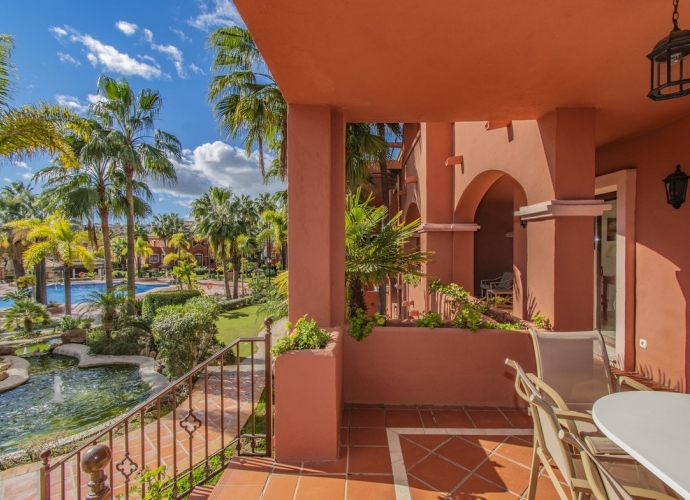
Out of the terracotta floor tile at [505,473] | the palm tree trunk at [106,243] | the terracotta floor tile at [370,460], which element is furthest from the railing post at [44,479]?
the palm tree trunk at [106,243]

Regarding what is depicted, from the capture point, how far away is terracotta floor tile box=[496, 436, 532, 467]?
2.73 m

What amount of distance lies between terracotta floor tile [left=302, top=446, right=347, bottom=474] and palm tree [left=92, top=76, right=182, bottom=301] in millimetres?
11712

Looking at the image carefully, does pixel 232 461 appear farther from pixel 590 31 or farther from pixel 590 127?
pixel 590 127

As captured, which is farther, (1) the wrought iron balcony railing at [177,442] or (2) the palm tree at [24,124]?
(2) the palm tree at [24,124]

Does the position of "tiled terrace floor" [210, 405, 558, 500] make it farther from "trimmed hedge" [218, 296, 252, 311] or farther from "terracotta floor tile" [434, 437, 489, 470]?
"trimmed hedge" [218, 296, 252, 311]

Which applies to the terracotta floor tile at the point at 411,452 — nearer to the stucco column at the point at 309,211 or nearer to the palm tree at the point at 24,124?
the stucco column at the point at 309,211

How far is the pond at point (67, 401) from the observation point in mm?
6137

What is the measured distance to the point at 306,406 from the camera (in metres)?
2.69

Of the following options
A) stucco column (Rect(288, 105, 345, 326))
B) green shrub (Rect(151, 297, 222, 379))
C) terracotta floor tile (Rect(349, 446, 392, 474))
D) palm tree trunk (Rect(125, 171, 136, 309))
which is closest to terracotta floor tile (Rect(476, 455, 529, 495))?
terracotta floor tile (Rect(349, 446, 392, 474))

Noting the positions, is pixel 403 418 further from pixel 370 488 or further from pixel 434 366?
pixel 370 488

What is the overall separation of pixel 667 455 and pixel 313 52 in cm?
323

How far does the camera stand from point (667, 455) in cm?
154

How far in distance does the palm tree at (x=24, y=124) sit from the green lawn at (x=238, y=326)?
258 inches

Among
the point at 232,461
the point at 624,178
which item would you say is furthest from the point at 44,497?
the point at 624,178
